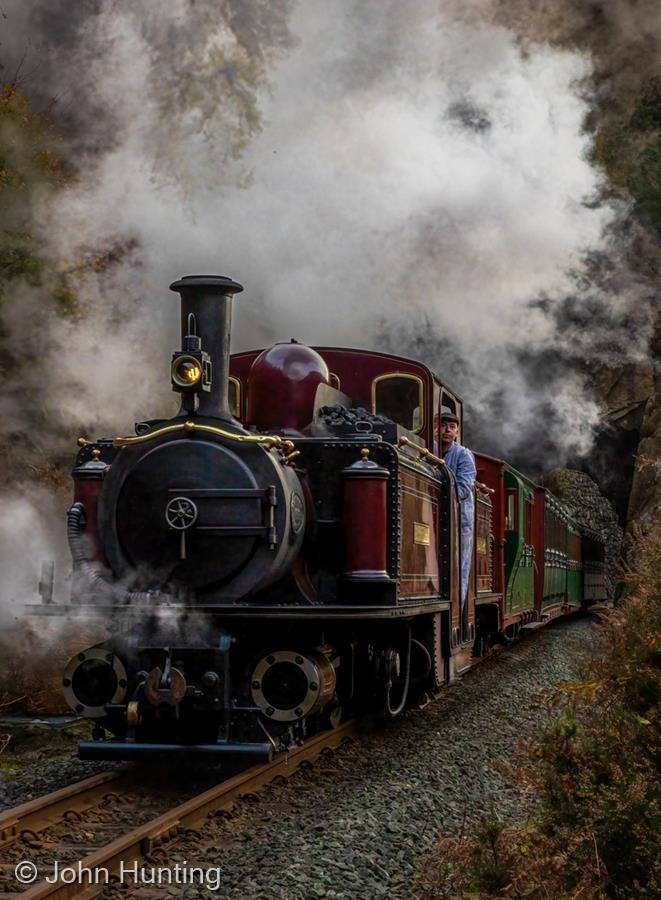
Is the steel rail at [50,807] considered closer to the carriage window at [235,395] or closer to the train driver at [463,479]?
the carriage window at [235,395]

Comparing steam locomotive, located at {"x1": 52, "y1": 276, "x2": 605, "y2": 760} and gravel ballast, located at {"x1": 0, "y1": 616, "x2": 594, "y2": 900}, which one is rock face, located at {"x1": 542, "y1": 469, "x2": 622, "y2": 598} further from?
steam locomotive, located at {"x1": 52, "y1": 276, "x2": 605, "y2": 760}

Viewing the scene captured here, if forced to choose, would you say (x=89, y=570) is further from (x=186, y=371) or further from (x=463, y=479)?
(x=463, y=479)

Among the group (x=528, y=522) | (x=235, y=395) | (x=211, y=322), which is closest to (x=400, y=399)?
(x=235, y=395)

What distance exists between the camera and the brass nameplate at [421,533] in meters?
7.84

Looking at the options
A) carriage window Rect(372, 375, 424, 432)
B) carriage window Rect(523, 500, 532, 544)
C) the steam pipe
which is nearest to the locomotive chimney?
the steam pipe

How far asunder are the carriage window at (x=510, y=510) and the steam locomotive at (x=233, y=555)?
609 centimetres

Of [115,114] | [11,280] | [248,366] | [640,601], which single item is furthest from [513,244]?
[640,601]

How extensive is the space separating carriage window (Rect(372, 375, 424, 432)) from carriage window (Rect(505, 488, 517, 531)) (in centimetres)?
525

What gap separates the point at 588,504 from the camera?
30812mm

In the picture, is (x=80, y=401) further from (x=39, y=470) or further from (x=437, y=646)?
(x=437, y=646)

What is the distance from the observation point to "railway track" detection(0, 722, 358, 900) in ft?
15.4

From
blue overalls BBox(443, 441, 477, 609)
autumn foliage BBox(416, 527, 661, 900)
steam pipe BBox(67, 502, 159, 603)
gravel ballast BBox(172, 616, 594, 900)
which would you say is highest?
blue overalls BBox(443, 441, 477, 609)

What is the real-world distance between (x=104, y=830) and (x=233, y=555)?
1.77 meters

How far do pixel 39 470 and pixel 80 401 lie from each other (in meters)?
2.51
